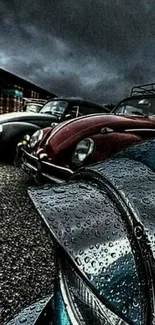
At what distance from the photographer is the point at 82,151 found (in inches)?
141

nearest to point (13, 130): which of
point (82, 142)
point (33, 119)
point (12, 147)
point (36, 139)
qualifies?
point (12, 147)

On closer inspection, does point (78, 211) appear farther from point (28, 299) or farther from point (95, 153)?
point (95, 153)

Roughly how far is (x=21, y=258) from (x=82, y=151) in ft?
4.36

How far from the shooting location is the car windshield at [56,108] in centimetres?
692

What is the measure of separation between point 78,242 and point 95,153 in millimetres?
2796

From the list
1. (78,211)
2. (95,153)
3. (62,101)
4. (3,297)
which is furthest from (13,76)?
(78,211)

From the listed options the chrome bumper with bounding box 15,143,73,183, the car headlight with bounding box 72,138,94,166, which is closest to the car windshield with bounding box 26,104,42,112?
the chrome bumper with bounding box 15,143,73,183

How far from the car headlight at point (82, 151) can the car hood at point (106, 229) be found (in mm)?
2726

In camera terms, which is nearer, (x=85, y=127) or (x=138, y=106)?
(x=85, y=127)

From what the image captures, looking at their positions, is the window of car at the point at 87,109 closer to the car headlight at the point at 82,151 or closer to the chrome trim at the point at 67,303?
the car headlight at the point at 82,151

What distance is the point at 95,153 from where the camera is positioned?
11.2ft

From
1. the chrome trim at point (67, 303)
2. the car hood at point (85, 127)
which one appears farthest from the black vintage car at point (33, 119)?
the chrome trim at point (67, 303)

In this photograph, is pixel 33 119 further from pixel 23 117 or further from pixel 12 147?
pixel 12 147

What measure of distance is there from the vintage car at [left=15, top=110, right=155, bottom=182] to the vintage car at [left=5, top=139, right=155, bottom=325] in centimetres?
266
